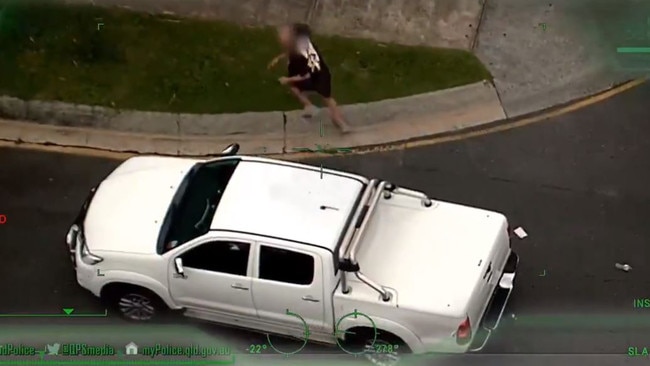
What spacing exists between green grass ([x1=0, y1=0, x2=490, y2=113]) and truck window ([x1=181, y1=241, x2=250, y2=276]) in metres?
3.79

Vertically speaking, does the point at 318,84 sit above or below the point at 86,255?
above

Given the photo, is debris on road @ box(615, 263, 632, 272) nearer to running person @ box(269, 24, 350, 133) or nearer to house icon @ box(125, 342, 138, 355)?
running person @ box(269, 24, 350, 133)

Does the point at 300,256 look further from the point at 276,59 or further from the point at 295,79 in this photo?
the point at 276,59

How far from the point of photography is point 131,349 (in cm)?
1125

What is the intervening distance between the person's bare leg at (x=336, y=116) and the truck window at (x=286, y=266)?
3.60 meters

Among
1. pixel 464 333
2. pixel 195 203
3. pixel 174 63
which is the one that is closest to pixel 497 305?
pixel 464 333

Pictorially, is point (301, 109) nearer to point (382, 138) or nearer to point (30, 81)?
point (382, 138)

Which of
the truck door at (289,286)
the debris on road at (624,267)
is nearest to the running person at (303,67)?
the truck door at (289,286)

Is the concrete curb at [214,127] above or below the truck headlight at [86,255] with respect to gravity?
above

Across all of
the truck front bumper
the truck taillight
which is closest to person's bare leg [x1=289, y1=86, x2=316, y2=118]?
the truck front bumper

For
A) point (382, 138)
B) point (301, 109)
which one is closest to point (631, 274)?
point (382, 138)

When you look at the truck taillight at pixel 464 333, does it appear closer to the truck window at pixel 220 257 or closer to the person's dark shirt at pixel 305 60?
the truck window at pixel 220 257
